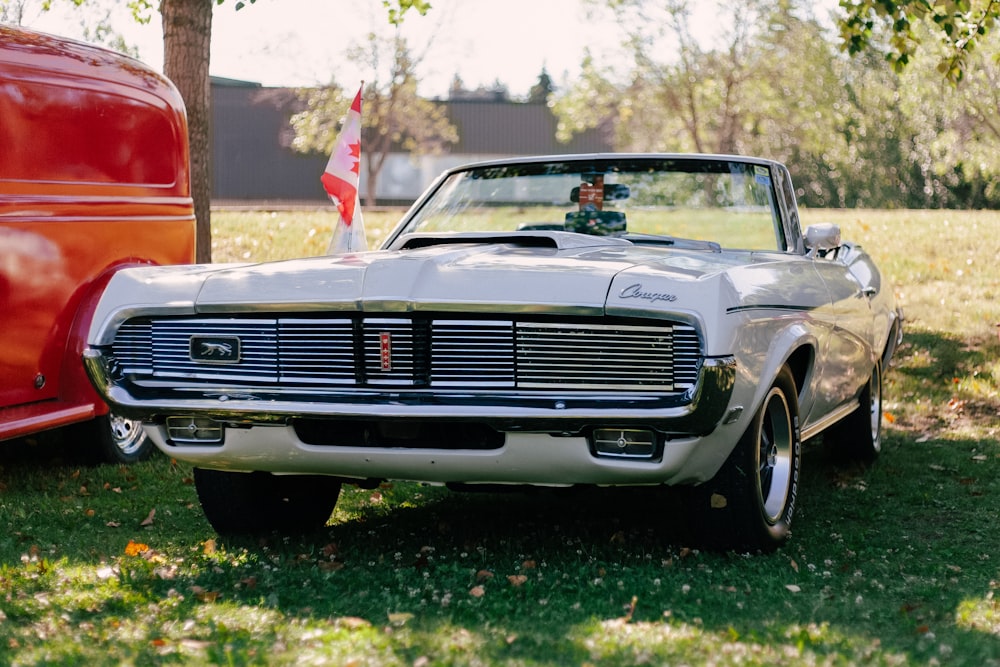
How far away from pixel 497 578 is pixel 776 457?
1.26 metres

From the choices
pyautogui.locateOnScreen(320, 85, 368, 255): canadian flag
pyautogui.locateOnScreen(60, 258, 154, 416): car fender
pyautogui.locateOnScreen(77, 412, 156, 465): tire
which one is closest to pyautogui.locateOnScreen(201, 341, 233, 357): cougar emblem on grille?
pyautogui.locateOnScreen(60, 258, 154, 416): car fender

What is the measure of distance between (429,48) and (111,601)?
116 ft

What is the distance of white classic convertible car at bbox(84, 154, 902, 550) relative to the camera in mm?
4160

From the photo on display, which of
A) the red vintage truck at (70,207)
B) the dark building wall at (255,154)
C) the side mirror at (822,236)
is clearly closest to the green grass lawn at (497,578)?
the red vintage truck at (70,207)

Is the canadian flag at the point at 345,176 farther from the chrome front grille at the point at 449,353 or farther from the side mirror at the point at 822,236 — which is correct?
the chrome front grille at the point at 449,353

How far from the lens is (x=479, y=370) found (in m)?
4.26

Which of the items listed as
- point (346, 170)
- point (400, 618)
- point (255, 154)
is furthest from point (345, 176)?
point (255, 154)

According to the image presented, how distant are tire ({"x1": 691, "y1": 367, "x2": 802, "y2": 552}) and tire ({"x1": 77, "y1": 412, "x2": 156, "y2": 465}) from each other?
3.56 metres

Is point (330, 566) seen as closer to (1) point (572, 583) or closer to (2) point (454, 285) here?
(1) point (572, 583)

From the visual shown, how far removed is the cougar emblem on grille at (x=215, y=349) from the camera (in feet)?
14.8

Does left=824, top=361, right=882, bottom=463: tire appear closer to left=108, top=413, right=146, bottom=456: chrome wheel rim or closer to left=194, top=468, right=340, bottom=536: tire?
left=194, top=468, right=340, bottom=536: tire

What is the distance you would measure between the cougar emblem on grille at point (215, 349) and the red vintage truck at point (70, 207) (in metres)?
2.06

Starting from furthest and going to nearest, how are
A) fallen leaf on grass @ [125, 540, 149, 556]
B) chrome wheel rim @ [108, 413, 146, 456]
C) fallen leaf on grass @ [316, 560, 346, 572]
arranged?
chrome wheel rim @ [108, 413, 146, 456] → fallen leaf on grass @ [125, 540, 149, 556] → fallen leaf on grass @ [316, 560, 346, 572]

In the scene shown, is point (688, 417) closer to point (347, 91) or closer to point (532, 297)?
point (532, 297)
